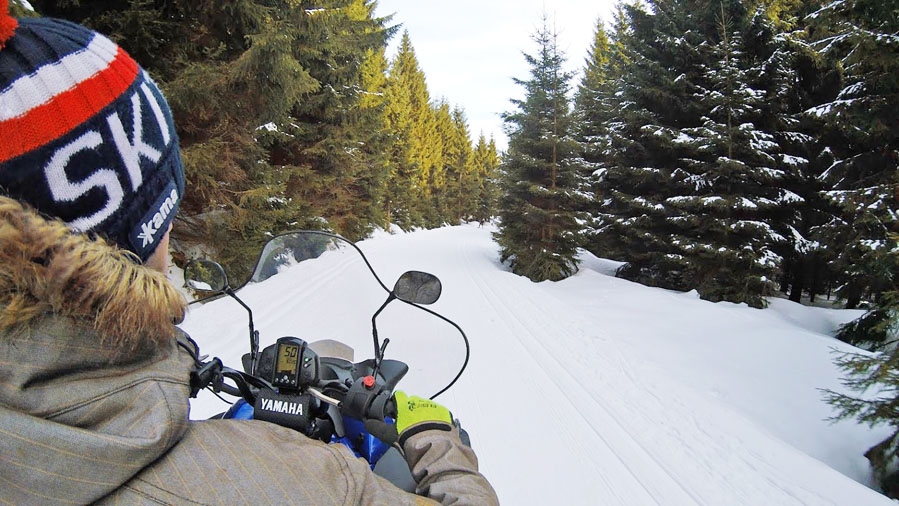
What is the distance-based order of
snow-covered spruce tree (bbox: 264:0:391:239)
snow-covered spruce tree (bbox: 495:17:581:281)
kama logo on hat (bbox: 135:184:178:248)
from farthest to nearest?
1. snow-covered spruce tree (bbox: 495:17:581:281)
2. snow-covered spruce tree (bbox: 264:0:391:239)
3. kama logo on hat (bbox: 135:184:178:248)

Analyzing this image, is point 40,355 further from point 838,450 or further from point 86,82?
point 838,450

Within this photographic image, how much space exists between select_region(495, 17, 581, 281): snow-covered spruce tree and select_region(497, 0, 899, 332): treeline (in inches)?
1.7

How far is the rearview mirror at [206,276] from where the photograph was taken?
1678 mm

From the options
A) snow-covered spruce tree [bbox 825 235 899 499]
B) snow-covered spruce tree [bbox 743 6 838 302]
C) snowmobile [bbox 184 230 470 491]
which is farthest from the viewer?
snow-covered spruce tree [bbox 743 6 838 302]

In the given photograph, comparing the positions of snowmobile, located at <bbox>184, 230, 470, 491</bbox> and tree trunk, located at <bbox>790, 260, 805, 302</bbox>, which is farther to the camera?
tree trunk, located at <bbox>790, 260, 805, 302</bbox>

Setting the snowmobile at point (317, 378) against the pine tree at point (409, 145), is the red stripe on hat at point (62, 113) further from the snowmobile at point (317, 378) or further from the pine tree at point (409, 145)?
the pine tree at point (409, 145)

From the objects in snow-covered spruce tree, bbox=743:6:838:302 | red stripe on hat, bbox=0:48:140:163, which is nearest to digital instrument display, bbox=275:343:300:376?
red stripe on hat, bbox=0:48:140:163

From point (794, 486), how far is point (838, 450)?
1207 millimetres

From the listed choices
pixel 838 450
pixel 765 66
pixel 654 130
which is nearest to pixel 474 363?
pixel 838 450

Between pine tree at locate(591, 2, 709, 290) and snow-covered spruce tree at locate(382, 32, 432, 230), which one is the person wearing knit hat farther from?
snow-covered spruce tree at locate(382, 32, 432, 230)

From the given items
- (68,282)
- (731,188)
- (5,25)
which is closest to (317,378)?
(68,282)

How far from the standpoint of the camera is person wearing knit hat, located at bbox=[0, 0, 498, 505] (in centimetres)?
62

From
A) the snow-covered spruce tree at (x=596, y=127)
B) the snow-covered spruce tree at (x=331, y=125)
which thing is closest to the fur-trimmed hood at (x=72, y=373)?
the snow-covered spruce tree at (x=331, y=125)

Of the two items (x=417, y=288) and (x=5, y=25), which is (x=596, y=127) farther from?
(x=5, y=25)
